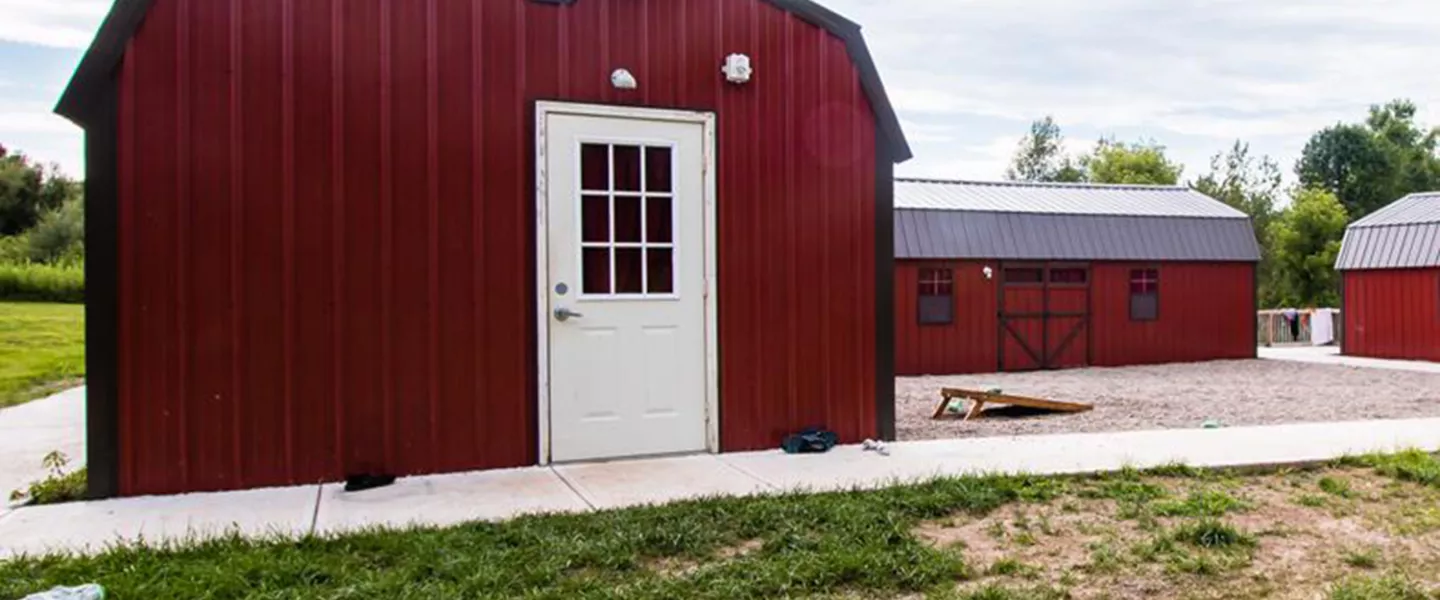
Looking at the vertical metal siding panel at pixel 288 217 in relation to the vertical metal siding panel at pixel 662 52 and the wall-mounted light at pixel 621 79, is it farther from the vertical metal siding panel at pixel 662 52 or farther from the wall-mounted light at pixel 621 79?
the vertical metal siding panel at pixel 662 52

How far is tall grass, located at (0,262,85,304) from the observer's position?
20.9m

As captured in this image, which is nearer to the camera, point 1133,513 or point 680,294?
point 1133,513

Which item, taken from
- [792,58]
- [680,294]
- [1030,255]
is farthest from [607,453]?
[1030,255]

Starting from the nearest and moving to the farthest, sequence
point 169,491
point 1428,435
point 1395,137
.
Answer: point 169,491 < point 1428,435 < point 1395,137

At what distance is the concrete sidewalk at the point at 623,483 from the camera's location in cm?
354

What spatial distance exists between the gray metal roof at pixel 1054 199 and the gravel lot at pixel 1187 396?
8.21 ft

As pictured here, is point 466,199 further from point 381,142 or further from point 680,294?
point 680,294

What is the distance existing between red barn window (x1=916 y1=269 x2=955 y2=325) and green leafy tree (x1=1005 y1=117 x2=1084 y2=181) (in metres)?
29.8

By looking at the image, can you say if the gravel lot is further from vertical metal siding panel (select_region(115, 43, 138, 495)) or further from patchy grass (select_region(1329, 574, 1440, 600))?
vertical metal siding panel (select_region(115, 43, 138, 495))

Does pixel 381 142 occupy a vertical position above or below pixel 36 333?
above

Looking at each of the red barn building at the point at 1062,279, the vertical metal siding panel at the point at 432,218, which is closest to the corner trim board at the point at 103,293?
the vertical metal siding panel at the point at 432,218

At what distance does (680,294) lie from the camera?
16.2 ft

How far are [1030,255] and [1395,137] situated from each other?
29.9m

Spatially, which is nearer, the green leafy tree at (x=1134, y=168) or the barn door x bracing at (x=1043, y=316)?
the barn door x bracing at (x=1043, y=316)
